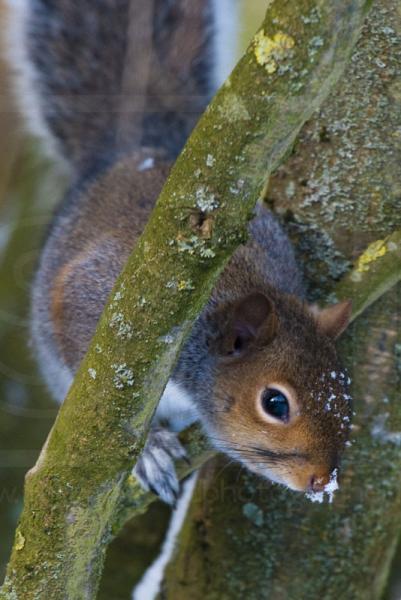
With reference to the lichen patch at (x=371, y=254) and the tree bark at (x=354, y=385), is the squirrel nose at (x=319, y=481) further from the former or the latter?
the lichen patch at (x=371, y=254)

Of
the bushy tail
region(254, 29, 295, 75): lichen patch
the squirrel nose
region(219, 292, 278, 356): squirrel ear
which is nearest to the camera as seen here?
region(254, 29, 295, 75): lichen patch

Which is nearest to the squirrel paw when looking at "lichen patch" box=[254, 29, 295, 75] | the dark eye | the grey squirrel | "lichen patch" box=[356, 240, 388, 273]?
the grey squirrel

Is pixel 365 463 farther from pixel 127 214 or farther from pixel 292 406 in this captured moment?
pixel 127 214

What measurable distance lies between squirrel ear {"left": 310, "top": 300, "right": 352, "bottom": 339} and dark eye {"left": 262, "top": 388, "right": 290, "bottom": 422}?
0.16m

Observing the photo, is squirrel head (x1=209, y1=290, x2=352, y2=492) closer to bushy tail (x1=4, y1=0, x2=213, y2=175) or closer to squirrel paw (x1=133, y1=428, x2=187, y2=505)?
squirrel paw (x1=133, y1=428, x2=187, y2=505)

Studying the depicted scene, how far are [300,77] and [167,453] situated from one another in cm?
104

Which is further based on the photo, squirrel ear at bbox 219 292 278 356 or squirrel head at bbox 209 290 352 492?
squirrel ear at bbox 219 292 278 356

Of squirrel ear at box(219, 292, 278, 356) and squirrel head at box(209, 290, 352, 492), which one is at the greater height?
squirrel ear at box(219, 292, 278, 356)

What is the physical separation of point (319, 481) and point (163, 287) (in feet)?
2.11

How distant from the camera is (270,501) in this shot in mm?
1809

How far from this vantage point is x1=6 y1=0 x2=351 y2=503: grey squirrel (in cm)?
169

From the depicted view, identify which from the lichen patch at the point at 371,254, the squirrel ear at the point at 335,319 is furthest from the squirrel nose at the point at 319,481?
the lichen patch at the point at 371,254

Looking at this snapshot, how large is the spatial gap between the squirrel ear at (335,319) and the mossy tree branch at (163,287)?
1.77ft

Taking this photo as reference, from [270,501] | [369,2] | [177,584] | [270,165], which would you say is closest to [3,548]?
[177,584]
